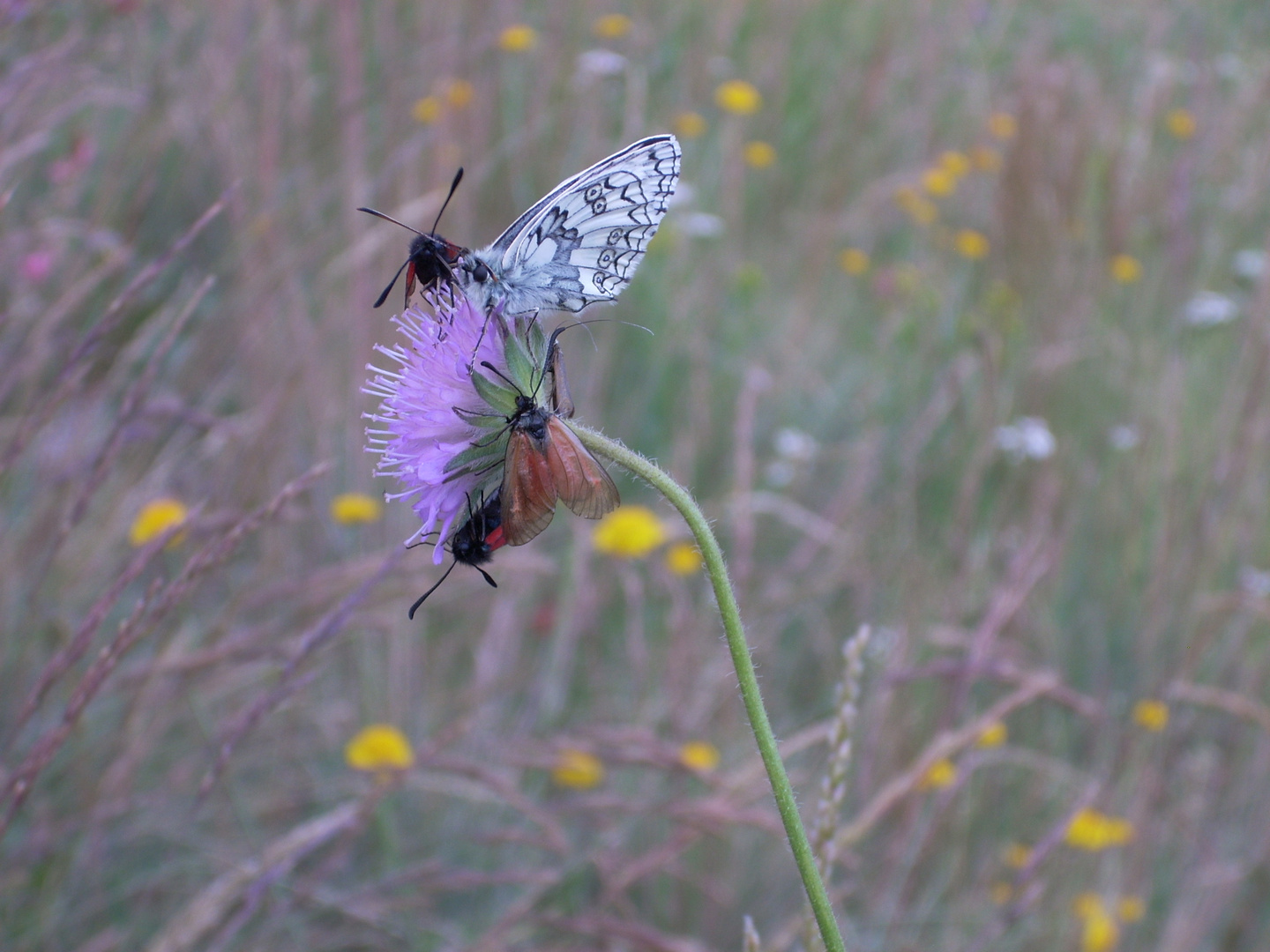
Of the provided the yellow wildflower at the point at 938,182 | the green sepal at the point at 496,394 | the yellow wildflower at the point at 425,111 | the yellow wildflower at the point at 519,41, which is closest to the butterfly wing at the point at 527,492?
the green sepal at the point at 496,394

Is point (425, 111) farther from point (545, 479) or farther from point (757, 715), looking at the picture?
point (757, 715)

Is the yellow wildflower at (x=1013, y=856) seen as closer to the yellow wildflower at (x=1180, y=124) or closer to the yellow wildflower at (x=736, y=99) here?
the yellow wildflower at (x=736, y=99)

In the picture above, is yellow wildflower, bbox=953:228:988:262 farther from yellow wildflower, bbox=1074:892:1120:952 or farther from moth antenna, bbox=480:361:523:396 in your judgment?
moth antenna, bbox=480:361:523:396

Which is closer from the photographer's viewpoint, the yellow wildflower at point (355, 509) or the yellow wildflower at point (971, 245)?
the yellow wildflower at point (355, 509)

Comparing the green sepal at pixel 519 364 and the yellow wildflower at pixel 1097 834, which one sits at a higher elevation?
the green sepal at pixel 519 364

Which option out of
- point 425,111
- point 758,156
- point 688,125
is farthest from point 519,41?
point 758,156

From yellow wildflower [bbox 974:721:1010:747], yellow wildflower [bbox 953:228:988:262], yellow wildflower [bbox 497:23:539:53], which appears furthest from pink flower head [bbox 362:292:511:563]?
yellow wildflower [bbox 953:228:988:262]
